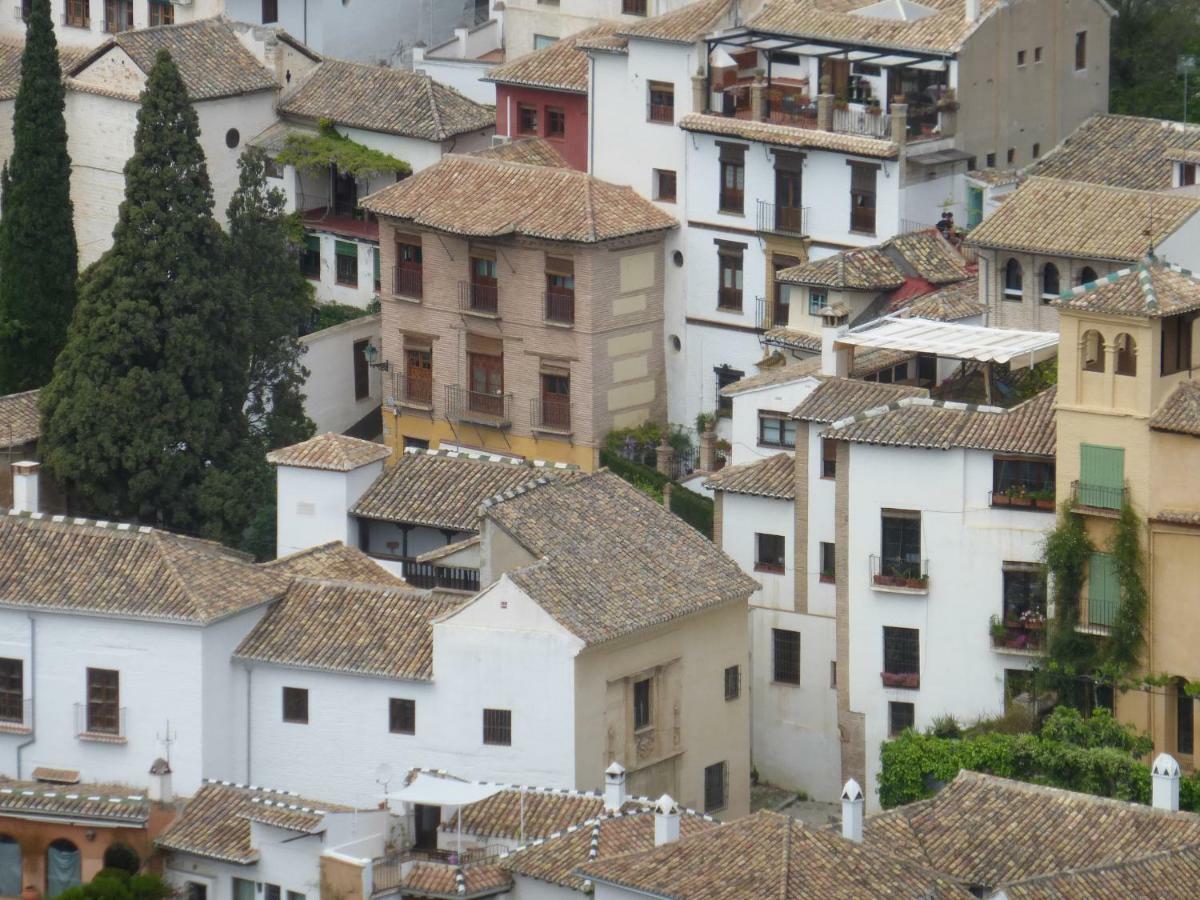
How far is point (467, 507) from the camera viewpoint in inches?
3366

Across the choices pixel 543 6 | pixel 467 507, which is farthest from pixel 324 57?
pixel 467 507

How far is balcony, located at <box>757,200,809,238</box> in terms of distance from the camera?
307 ft


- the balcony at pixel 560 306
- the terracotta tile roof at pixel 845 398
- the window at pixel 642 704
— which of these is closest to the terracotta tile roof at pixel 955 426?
the terracotta tile roof at pixel 845 398

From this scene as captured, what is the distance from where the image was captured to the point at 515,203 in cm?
9531

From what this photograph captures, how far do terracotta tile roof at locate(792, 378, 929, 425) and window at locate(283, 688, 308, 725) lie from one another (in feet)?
37.0

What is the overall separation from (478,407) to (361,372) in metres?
4.40

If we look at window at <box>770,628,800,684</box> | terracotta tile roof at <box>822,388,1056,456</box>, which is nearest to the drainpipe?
window at <box>770,628,800,684</box>

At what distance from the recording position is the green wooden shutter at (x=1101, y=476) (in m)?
77.8

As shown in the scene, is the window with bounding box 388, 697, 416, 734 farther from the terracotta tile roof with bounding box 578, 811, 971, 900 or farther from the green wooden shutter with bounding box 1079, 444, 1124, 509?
the green wooden shutter with bounding box 1079, 444, 1124, 509

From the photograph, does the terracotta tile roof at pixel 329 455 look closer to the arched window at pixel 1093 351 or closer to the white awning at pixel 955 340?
the white awning at pixel 955 340

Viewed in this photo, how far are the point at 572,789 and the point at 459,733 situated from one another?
261 centimetres

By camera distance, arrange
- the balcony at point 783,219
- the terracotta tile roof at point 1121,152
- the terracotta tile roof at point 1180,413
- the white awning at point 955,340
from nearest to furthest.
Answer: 1. the terracotta tile roof at point 1180,413
2. the white awning at point 955,340
3. the terracotta tile roof at point 1121,152
4. the balcony at point 783,219

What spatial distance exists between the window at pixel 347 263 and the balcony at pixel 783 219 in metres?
11.4

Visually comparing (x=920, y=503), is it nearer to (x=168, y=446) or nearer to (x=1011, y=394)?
(x=1011, y=394)
